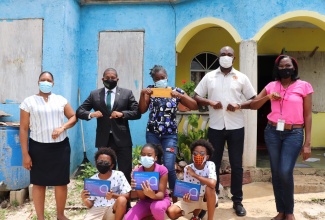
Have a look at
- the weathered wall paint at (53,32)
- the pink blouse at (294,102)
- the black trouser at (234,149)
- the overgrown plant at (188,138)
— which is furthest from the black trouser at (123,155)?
the weathered wall paint at (53,32)

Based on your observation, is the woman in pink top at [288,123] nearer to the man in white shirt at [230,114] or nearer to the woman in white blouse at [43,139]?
the man in white shirt at [230,114]

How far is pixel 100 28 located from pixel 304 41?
15.9 ft

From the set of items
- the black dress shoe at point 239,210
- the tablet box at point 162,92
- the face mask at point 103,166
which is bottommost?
the black dress shoe at point 239,210

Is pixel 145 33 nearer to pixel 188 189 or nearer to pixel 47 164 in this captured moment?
pixel 47 164

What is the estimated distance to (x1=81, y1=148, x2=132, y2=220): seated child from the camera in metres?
3.47

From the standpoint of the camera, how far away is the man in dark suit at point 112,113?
4.10 metres

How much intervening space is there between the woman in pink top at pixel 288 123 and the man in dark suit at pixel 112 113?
5.41 feet

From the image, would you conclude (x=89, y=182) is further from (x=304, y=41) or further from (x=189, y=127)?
(x=304, y=41)

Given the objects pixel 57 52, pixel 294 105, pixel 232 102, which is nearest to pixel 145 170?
pixel 232 102

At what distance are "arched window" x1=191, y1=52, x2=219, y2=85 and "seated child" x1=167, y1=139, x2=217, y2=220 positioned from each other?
16.0 ft

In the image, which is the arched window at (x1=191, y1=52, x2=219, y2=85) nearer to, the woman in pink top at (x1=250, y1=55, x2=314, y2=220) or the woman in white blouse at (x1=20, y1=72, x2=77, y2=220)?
the woman in pink top at (x1=250, y1=55, x2=314, y2=220)

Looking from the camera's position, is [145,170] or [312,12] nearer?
[145,170]

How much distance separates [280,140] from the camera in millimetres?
3883

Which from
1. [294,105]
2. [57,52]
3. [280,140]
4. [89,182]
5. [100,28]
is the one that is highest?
[100,28]
